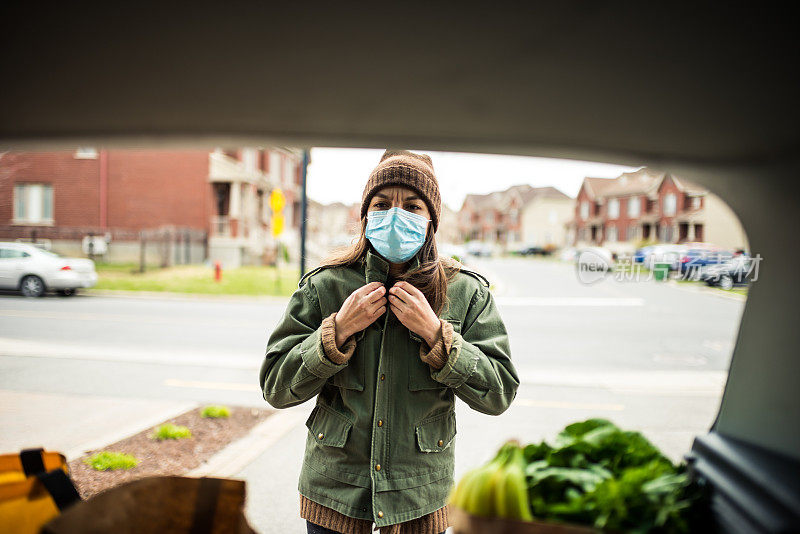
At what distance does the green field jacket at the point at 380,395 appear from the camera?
162 cm

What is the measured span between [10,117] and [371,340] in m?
1.10

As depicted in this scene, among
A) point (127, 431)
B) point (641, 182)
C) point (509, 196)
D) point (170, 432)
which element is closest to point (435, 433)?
point (170, 432)

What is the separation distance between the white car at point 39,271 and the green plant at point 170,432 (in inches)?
283

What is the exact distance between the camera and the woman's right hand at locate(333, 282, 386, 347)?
1.59 meters

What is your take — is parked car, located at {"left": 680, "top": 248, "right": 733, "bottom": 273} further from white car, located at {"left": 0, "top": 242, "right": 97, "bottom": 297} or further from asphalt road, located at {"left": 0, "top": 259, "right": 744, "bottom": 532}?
white car, located at {"left": 0, "top": 242, "right": 97, "bottom": 297}

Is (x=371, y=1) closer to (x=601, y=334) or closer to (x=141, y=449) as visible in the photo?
(x=141, y=449)

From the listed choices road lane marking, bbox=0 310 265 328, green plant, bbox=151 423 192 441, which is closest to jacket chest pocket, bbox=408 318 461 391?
green plant, bbox=151 423 192 441

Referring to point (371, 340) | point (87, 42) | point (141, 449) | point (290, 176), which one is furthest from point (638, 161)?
point (290, 176)

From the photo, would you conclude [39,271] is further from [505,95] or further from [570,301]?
[570,301]

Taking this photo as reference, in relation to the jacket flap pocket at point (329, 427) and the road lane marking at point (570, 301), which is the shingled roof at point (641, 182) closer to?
the jacket flap pocket at point (329, 427)

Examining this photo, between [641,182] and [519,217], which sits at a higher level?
[519,217]

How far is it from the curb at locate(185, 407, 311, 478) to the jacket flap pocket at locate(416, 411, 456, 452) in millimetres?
2531

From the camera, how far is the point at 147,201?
17203 mm

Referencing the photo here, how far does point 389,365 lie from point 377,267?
1.12 feet
